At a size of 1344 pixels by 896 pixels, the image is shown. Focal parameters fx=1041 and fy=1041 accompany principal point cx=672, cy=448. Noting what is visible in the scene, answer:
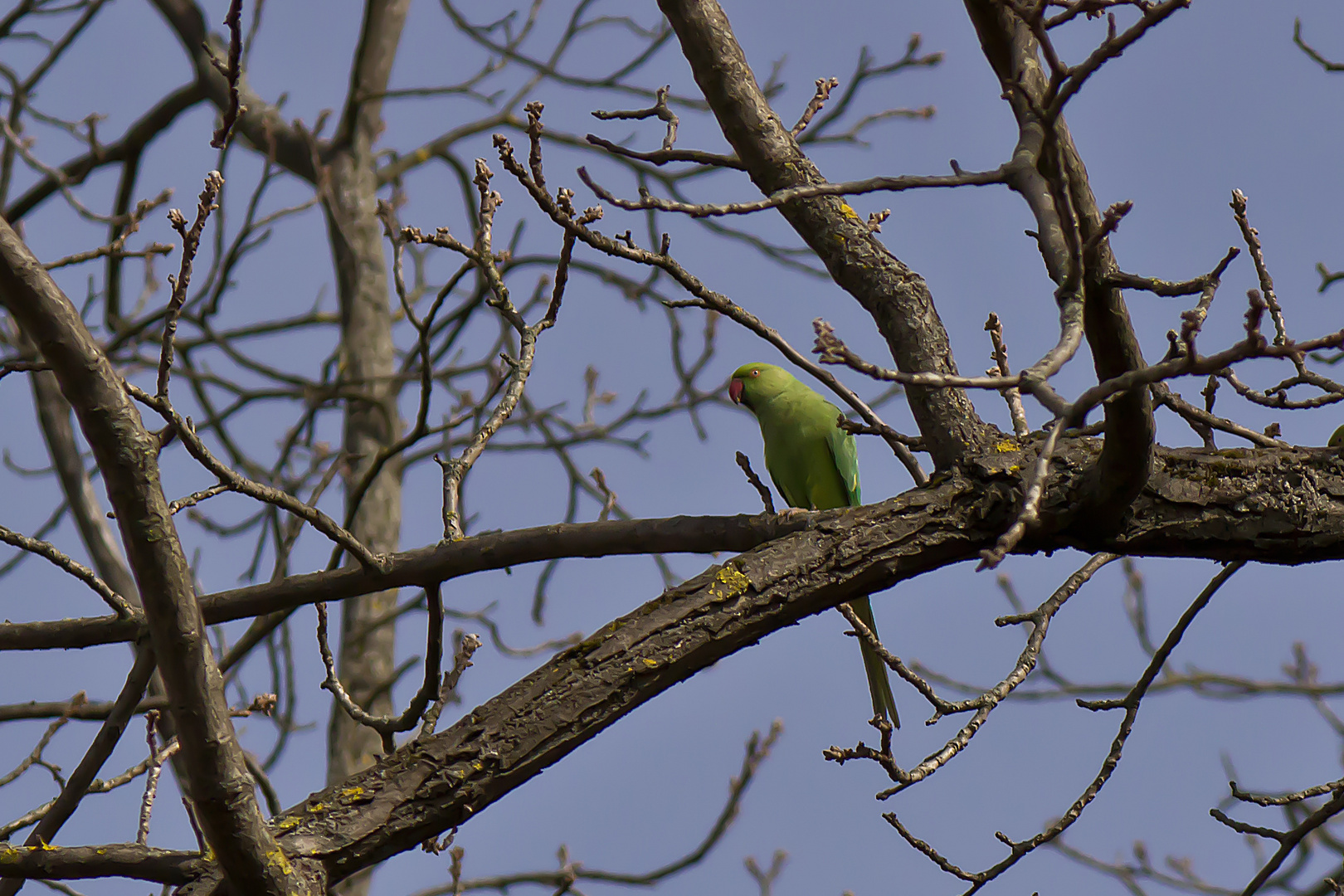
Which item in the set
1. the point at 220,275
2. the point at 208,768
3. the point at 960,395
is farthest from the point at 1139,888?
the point at 220,275

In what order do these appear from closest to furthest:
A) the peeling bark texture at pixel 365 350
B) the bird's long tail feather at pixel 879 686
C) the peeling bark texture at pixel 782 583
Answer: the peeling bark texture at pixel 782 583, the bird's long tail feather at pixel 879 686, the peeling bark texture at pixel 365 350

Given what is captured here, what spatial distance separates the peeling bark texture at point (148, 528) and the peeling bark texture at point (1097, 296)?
4.88 ft

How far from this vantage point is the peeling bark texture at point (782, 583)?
201 centimetres

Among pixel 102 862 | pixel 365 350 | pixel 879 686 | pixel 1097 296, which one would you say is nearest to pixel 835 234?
pixel 1097 296

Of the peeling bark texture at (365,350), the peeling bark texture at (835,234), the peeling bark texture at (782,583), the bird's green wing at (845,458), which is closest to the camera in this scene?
the peeling bark texture at (782,583)

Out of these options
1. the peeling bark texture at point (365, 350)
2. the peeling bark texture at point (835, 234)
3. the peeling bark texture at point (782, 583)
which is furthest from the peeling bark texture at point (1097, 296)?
the peeling bark texture at point (365, 350)

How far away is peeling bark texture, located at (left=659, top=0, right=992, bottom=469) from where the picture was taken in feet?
8.93

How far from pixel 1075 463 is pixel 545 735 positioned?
4.23ft

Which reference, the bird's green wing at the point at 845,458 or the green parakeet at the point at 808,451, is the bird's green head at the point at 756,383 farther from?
the bird's green wing at the point at 845,458

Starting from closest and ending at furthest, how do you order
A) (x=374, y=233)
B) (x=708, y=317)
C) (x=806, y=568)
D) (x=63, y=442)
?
1. (x=806, y=568)
2. (x=63, y=442)
3. (x=708, y=317)
4. (x=374, y=233)

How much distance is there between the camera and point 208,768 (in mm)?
1787

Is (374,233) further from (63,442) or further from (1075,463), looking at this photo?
(1075,463)

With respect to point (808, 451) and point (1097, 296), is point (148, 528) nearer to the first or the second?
point (1097, 296)

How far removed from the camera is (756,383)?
542cm
